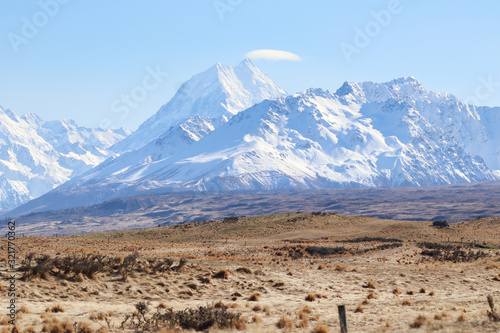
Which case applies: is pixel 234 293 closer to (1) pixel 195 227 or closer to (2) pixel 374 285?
(2) pixel 374 285

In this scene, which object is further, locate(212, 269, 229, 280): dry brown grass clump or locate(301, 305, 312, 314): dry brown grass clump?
locate(212, 269, 229, 280): dry brown grass clump

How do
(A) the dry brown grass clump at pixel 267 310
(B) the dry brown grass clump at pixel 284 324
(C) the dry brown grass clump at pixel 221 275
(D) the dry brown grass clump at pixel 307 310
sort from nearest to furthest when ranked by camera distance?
1. (B) the dry brown grass clump at pixel 284 324
2. (A) the dry brown grass clump at pixel 267 310
3. (D) the dry brown grass clump at pixel 307 310
4. (C) the dry brown grass clump at pixel 221 275

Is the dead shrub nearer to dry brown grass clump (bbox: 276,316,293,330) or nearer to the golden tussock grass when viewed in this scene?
the golden tussock grass

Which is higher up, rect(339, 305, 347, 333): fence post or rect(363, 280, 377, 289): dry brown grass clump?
rect(339, 305, 347, 333): fence post

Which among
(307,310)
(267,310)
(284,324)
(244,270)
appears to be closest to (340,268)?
(244,270)

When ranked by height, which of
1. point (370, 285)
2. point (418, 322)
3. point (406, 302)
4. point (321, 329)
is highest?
point (321, 329)

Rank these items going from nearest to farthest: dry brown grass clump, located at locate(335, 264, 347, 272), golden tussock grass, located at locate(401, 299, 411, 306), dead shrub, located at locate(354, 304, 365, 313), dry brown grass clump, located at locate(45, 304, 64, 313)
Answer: dry brown grass clump, located at locate(45, 304, 64, 313), dead shrub, located at locate(354, 304, 365, 313), golden tussock grass, located at locate(401, 299, 411, 306), dry brown grass clump, located at locate(335, 264, 347, 272)

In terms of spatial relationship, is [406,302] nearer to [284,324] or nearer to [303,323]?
[303,323]

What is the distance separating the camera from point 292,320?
24391mm

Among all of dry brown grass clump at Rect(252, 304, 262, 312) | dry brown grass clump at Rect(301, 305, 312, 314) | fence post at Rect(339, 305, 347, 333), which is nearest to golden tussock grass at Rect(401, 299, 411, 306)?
dry brown grass clump at Rect(301, 305, 312, 314)

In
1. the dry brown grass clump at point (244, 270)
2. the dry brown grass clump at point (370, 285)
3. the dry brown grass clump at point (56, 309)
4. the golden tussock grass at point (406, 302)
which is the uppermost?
the dry brown grass clump at point (56, 309)

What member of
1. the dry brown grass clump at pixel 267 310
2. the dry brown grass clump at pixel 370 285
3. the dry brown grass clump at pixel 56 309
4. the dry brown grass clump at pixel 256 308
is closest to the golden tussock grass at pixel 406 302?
the dry brown grass clump at pixel 370 285

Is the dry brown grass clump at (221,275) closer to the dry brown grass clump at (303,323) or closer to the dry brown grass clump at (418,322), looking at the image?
the dry brown grass clump at (303,323)

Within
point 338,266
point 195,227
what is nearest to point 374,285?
point 338,266
